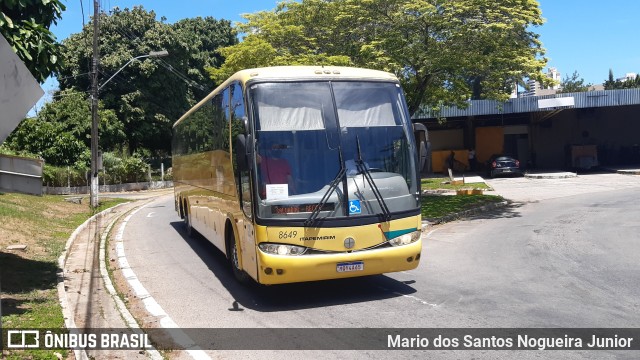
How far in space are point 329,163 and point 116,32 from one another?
41.5 metres

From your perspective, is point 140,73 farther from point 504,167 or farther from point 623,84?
point 623,84

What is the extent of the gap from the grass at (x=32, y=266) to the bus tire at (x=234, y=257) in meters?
2.66

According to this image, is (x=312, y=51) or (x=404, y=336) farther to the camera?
(x=312, y=51)

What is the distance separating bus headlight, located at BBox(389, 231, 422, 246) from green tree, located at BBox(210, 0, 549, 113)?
1109 cm

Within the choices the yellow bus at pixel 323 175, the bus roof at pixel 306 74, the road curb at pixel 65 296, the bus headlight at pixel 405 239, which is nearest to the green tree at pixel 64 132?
the road curb at pixel 65 296

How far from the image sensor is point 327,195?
24.4 feet

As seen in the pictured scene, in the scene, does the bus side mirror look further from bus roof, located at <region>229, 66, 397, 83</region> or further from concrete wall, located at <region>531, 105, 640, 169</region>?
concrete wall, located at <region>531, 105, 640, 169</region>

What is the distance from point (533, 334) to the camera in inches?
242

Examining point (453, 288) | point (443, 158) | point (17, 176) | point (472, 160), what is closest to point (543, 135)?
point (472, 160)

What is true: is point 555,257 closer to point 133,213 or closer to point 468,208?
point 468,208

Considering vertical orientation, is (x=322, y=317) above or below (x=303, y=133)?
below

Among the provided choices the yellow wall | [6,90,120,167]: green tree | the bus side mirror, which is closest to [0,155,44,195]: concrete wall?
the bus side mirror

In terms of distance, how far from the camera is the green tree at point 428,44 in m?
17.9

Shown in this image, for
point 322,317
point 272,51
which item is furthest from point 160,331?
point 272,51
